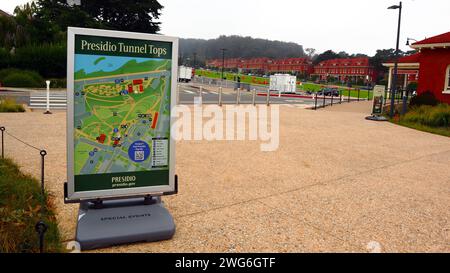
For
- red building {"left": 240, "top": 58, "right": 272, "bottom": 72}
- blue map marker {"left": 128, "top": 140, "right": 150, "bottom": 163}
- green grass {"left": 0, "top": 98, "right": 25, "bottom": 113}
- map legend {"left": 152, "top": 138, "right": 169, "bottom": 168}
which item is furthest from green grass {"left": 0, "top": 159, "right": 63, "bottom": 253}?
red building {"left": 240, "top": 58, "right": 272, "bottom": 72}

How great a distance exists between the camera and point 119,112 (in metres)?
4.27

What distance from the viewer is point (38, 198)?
5090 millimetres

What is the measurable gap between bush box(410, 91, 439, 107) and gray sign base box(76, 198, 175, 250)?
775 inches

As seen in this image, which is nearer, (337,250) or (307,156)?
(337,250)

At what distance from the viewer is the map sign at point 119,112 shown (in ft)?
13.2

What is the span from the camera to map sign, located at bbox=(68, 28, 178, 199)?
13.2ft

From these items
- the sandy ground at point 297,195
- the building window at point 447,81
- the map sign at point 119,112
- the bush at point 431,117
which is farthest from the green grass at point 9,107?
the building window at point 447,81

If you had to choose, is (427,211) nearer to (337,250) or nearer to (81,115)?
(337,250)

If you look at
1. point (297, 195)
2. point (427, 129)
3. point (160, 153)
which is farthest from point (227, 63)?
point (160, 153)

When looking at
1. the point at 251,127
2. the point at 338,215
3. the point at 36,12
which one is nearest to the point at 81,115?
the point at 338,215

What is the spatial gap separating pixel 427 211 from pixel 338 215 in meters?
1.46

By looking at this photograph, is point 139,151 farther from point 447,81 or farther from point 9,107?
point 447,81

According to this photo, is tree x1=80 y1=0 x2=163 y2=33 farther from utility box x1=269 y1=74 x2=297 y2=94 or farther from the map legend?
the map legend

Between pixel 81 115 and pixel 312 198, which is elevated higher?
pixel 81 115
